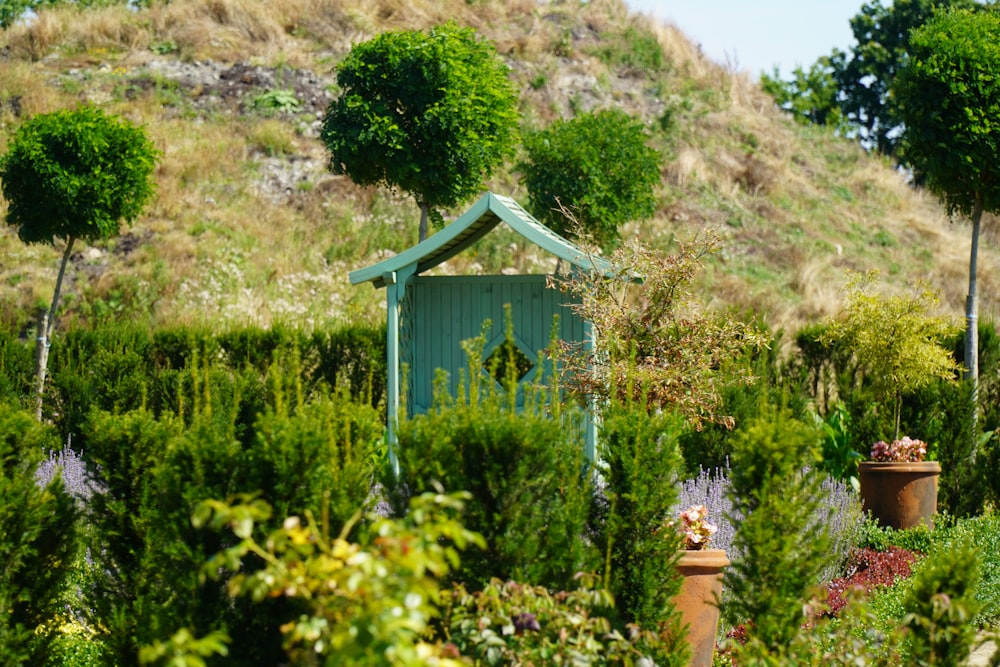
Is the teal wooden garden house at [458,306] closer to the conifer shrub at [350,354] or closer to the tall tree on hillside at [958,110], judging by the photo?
the conifer shrub at [350,354]

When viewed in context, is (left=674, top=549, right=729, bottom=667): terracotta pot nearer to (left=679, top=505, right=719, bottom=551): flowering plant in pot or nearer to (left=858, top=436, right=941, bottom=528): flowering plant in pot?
(left=679, top=505, right=719, bottom=551): flowering plant in pot

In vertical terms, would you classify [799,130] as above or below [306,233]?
above

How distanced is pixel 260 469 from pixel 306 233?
48.5 feet

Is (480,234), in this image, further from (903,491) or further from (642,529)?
(642,529)

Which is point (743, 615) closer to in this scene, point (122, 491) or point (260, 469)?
point (260, 469)

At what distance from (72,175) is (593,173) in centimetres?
591

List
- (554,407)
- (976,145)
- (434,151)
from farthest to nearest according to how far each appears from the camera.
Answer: (434,151) → (976,145) → (554,407)

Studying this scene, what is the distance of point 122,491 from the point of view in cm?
438

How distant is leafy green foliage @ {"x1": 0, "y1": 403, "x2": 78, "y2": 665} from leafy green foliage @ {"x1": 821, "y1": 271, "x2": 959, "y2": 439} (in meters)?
6.20

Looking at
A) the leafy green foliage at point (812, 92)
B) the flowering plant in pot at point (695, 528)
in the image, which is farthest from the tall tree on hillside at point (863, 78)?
the flowering plant in pot at point (695, 528)

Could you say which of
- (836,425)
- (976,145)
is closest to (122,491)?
(836,425)

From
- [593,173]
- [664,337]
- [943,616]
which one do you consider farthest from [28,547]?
[593,173]

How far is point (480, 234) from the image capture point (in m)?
8.80

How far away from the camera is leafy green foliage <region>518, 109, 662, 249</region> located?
12.9 m
